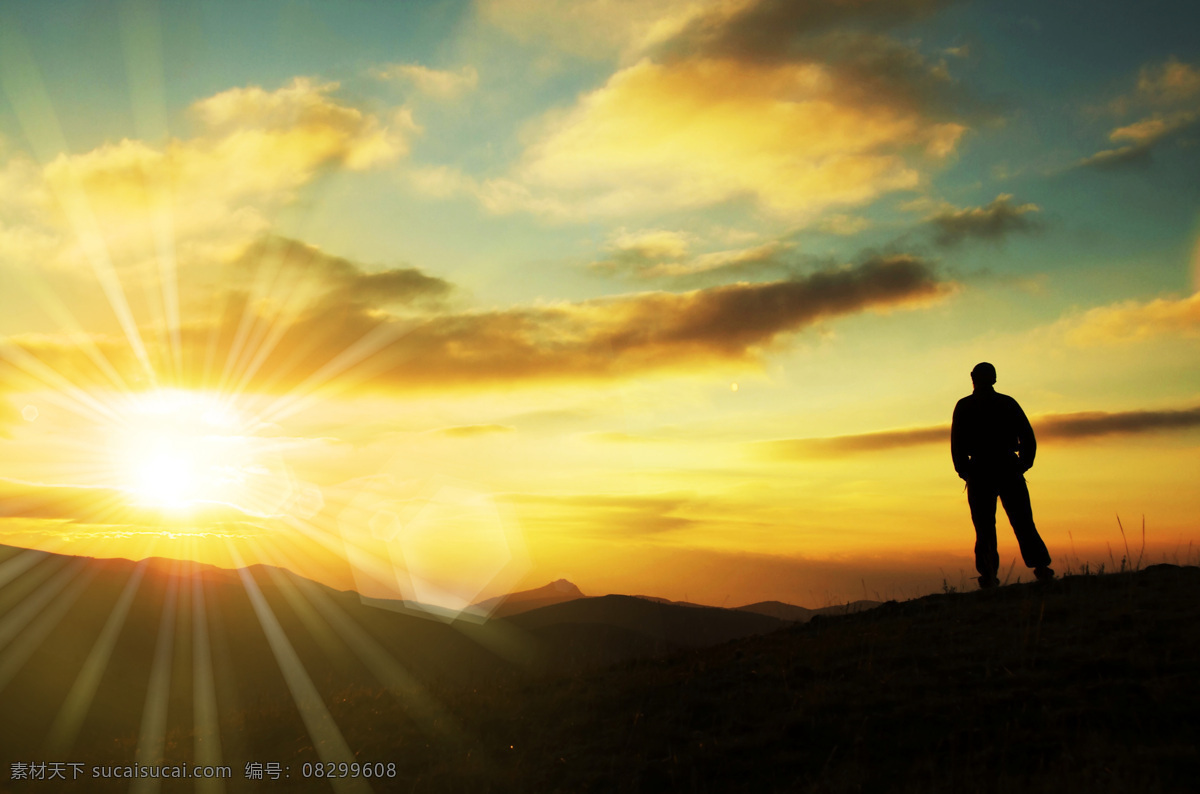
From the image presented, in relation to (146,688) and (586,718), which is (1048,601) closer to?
(586,718)

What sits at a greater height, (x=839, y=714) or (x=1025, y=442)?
(x=1025, y=442)

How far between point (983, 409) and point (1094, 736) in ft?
21.4

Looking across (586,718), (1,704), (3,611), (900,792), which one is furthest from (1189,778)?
(3,611)

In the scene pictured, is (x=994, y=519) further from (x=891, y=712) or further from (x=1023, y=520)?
(x=891, y=712)

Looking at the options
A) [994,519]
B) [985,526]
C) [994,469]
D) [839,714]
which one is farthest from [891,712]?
[994,469]

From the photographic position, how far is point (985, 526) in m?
11.1

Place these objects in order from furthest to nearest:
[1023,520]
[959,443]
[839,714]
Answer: [959,443] → [1023,520] → [839,714]

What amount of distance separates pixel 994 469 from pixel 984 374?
1.54 metres

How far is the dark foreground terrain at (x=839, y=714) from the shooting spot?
5754mm

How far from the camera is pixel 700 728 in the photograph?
7.41 metres

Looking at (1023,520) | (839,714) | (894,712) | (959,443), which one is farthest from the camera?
(959,443)

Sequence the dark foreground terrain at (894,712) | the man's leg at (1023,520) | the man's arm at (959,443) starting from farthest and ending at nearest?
A: 1. the man's arm at (959,443)
2. the man's leg at (1023,520)
3. the dark foreground terrain at (894,712)

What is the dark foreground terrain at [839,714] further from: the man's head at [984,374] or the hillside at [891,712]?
→ the man's head at [984,374]

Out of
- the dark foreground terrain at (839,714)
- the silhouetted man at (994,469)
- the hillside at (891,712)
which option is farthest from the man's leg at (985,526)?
the hillside at (891,712)
